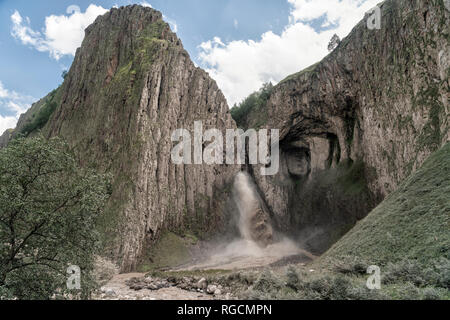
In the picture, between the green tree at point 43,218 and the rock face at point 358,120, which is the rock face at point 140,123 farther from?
the green tree at point 43,218

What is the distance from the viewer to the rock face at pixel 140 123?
33344 mm

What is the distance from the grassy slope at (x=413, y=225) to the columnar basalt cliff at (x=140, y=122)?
24135mm

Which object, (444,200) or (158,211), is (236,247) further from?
(444,200)

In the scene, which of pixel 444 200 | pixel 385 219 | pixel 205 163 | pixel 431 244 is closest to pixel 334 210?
pixel 205 163

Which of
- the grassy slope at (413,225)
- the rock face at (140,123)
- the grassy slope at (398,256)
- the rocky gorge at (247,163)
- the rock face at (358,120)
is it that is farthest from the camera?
the rock face at (140,123)

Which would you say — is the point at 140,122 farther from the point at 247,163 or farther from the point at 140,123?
the point at 247,163

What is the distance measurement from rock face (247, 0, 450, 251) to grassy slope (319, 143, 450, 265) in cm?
595

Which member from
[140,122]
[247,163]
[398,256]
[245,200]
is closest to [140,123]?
[140,122]

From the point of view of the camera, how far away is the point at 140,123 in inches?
1478

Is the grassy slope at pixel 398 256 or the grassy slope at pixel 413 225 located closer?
the grassy slope at pixel 398 256

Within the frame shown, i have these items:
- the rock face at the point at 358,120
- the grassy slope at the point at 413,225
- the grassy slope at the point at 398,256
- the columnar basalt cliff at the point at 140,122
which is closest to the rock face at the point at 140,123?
the columnar basalt cliff at the point at 140,122

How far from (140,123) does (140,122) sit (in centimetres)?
17

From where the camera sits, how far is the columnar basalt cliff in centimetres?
3338

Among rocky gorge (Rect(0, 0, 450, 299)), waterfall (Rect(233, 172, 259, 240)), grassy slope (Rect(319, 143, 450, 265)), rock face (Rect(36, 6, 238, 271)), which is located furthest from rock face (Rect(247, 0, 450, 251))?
rock face (Rect(36, 6, 238, 271))
